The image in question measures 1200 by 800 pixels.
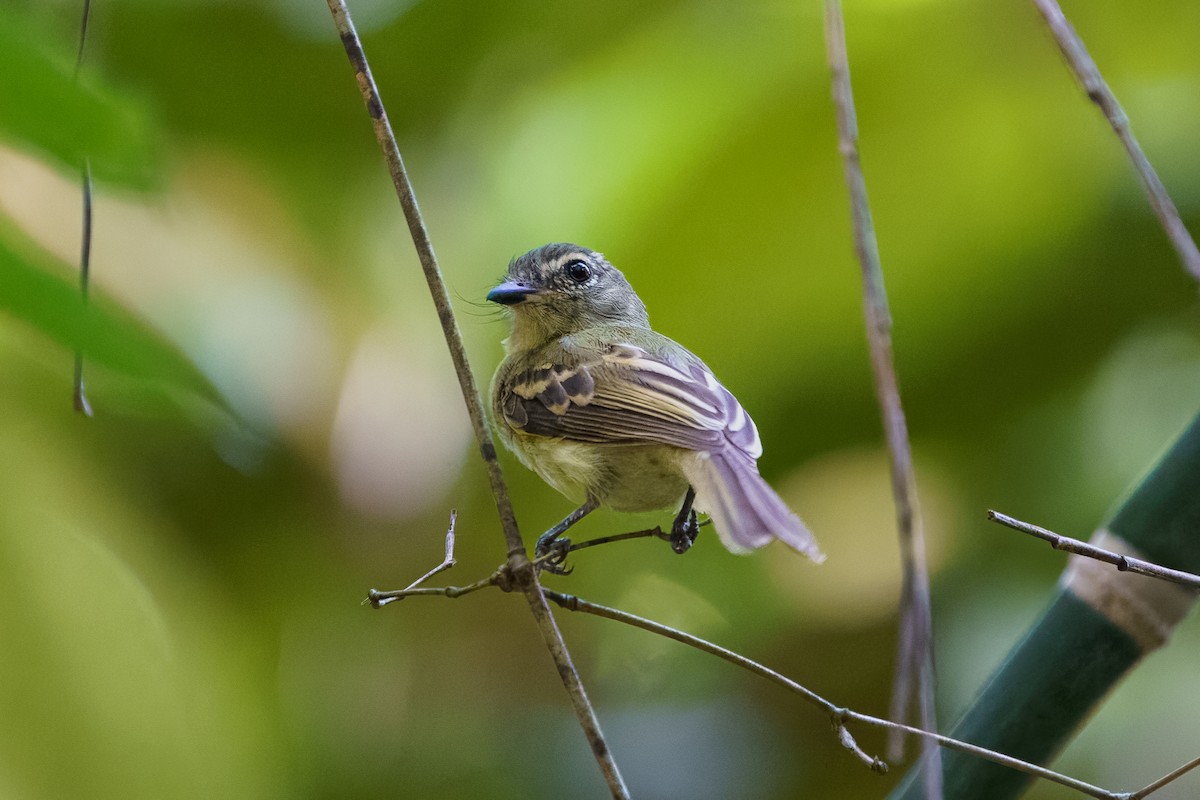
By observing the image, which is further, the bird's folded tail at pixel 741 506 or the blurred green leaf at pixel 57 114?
the bird's folded tail at pixel 741 506

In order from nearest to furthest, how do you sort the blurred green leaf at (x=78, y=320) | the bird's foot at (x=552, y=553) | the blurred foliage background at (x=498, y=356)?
the blurred green leaf at (x=78, y=320)
the bird's foot at (x=552, y=553)
the blurred foliage background at (x=498, y=356)

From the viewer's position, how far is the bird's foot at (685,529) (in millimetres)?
1310

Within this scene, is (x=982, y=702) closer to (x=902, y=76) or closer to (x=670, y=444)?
(x=670, y=444)

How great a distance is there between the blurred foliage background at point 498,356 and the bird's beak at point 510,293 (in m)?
0.18

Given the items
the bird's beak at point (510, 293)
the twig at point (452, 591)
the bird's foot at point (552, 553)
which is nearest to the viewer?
the twig at point (452, 591)

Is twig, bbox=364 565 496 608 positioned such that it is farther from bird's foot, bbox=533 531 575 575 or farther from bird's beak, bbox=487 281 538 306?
bird's beak, bbox=487 281 538 306

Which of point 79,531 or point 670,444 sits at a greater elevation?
point 670,444

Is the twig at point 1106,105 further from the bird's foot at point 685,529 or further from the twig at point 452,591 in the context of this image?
the bird's foot at point 685,529

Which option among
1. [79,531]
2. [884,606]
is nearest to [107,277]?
[79,531]

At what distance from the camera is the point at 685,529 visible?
4.58 ft

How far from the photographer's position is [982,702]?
0.99 metres

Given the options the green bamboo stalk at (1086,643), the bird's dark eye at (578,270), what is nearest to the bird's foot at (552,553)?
the green bamboo stalk at (1086,643)

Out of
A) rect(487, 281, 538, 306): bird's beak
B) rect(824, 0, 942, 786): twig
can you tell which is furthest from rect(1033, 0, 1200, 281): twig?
rect(487, 281, 538, 306): bird's beak

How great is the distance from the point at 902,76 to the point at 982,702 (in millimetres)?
1462
